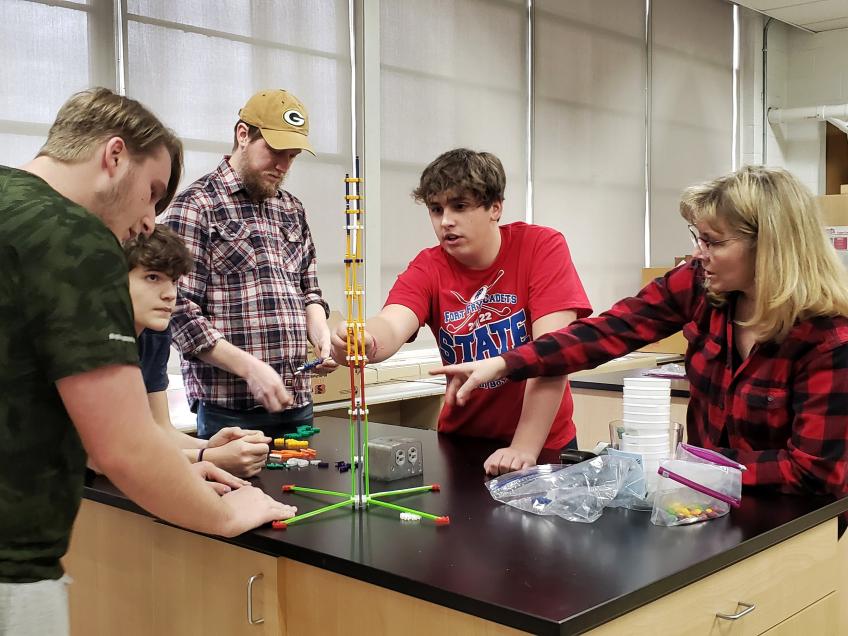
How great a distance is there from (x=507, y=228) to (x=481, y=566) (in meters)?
1.11

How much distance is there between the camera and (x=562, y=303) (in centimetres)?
206

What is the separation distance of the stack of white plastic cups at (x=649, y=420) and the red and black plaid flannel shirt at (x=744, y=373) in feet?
0.52

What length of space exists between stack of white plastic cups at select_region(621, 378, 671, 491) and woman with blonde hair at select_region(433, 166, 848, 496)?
0.16 metres

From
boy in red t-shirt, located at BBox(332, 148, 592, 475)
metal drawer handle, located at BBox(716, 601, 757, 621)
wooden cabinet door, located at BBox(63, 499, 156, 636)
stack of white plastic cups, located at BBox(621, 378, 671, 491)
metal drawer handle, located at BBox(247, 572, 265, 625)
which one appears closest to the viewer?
metal drawer handle, located at BBox(716, 601, 757, 621)

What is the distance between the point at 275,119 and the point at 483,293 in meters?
0.77

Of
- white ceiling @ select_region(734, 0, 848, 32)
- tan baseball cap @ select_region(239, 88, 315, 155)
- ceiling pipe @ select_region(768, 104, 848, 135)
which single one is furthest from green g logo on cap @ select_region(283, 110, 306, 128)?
ceiling pipe @ select_region(768, 104, 848, 135)

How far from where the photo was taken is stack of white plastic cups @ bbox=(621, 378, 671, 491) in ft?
5.33

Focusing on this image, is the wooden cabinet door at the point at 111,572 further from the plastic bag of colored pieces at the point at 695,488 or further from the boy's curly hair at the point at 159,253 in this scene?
the plastic bag of colored pieces at the point at 695,488

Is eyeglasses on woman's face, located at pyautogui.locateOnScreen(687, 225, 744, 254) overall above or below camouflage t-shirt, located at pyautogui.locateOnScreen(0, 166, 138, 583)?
above

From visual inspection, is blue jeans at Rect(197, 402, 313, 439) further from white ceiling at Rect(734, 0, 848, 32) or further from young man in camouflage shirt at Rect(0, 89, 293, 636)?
white ceiling at Rect(734, 0, 848, 32)

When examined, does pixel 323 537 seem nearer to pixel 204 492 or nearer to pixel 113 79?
pixel 204 492

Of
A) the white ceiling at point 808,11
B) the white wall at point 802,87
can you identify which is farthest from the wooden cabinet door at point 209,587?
the white wall at point 802,87

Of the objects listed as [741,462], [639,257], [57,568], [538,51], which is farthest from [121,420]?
[639,257]

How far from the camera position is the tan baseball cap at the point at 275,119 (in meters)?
2.42
